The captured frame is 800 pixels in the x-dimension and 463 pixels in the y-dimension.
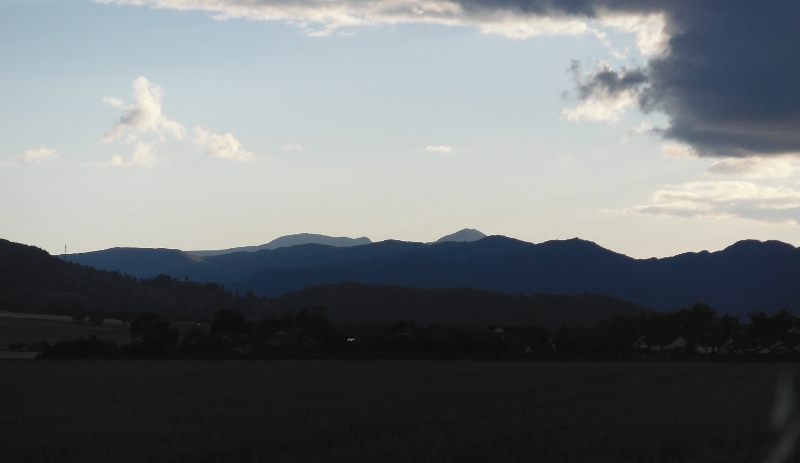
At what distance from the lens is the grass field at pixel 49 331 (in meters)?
105

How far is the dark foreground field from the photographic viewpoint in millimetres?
19125

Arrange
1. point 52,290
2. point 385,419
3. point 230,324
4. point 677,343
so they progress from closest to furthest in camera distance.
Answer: point 385,419, point 230,324, point 677,343, point 52,290

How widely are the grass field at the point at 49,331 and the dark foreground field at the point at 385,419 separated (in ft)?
212

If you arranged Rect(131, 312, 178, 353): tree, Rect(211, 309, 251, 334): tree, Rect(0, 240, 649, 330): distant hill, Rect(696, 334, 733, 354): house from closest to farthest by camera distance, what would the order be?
1. Rect(131, 312, 178, 353): tree
2. Rect(696, 334, 733, 354): house
3. Rect(211, 309, 251, 334): tree
4. Rect(0, 240, 649, 330): distant hill

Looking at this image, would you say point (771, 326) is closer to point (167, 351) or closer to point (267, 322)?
point (267, 322)

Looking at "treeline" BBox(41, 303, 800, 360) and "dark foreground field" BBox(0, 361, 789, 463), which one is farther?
"treeline" BBox(41, 303, 800, 360)

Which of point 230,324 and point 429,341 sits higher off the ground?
point 230,324


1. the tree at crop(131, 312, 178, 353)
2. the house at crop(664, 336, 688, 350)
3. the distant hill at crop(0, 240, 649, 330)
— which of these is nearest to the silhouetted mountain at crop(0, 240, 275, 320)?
the distant hill at crop(0, 240, 649, 330)

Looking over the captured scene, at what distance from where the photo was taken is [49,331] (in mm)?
113938

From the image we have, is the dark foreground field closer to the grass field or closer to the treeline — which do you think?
the treeline

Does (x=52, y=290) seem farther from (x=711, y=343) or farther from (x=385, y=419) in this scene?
(x=385, y=419)

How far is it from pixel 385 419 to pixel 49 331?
100m

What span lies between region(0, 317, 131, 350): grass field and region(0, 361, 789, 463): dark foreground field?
64.5 m

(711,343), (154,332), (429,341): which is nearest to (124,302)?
(154,332)
